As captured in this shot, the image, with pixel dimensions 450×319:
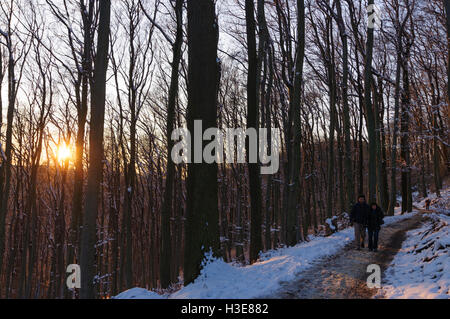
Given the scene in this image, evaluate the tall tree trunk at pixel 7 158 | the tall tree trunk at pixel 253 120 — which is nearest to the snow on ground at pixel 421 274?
the tall tree trunk at pixel 253 120

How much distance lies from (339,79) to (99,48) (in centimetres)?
2025

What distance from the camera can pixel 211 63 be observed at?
7125 mm

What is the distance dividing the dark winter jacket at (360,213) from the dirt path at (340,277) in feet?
3.25

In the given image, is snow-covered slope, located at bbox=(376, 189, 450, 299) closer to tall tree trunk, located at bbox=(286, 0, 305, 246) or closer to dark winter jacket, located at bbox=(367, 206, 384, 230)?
dark winter jacket, located at bbox=(367, 206, 384, 230)

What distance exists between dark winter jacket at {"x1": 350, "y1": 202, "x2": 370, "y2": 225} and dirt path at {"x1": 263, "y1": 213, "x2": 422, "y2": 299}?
989 mm

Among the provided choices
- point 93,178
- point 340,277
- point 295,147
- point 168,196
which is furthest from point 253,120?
point 340,277

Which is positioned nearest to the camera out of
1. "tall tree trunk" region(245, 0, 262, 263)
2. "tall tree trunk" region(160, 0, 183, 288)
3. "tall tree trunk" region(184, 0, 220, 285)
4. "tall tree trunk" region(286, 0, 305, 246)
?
"tall tree trunk" region(184, 0, 220, 285)

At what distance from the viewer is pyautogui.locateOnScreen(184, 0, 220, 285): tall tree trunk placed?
662cm

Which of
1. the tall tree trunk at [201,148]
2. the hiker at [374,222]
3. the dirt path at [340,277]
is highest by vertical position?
the tall tree trunk at [201,148]

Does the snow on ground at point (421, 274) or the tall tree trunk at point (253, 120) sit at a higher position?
the tall tree trunk at point (253, 120)

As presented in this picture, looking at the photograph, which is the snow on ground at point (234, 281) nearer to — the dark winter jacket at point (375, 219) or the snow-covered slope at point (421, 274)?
the snow-covered slope at point (421, 274)

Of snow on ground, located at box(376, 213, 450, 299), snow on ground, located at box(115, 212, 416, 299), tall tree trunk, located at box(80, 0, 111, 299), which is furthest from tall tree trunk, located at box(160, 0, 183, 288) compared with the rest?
snow on ground, located at box(376, 213, 450, 299)

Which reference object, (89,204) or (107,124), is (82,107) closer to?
(89,204)

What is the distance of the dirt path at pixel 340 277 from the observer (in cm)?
548
